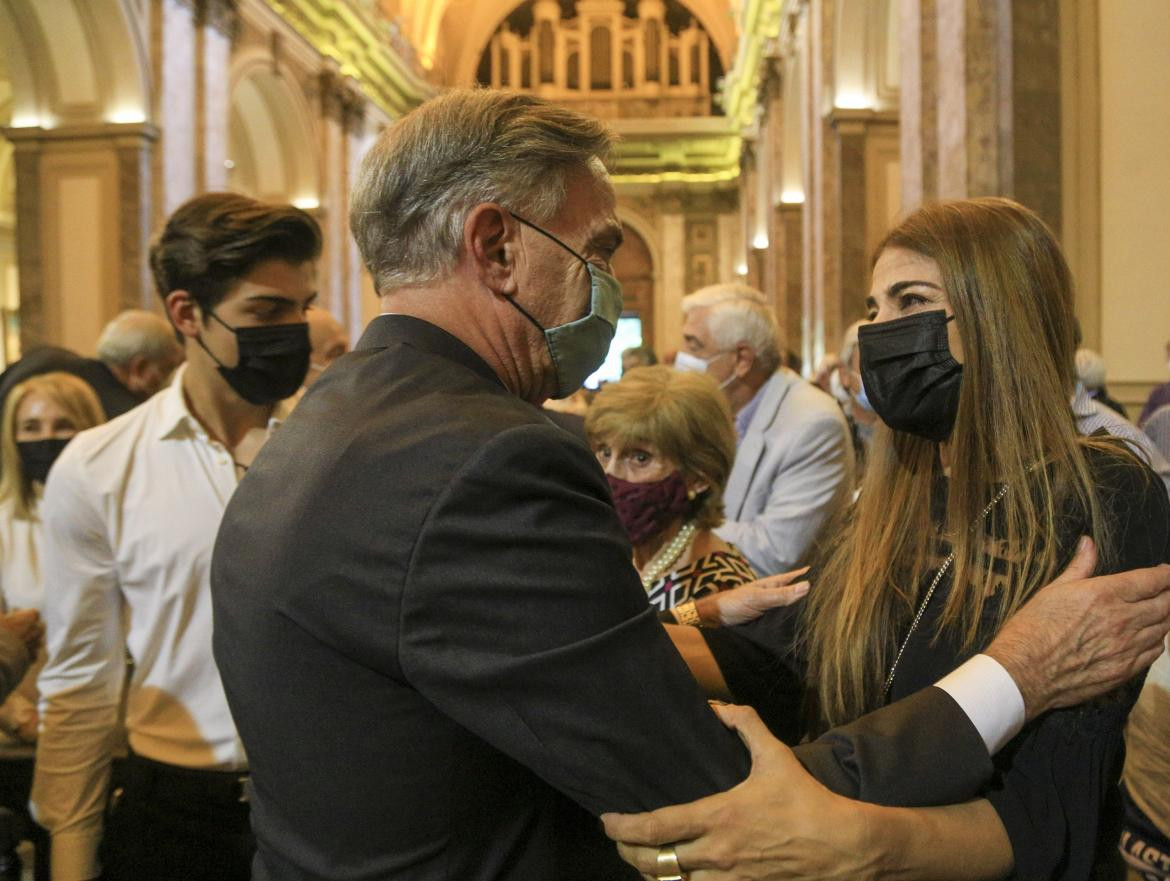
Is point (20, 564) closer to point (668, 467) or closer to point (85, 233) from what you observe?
point (668, 467)

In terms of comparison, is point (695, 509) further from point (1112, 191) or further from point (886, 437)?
point (1112, 191)

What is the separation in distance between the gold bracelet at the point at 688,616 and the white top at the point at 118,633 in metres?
0.98

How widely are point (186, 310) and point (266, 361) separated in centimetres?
24

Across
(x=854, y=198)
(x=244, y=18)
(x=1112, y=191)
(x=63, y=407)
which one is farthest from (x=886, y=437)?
(x=244, y=18)

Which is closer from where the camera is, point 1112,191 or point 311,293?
point 311,293

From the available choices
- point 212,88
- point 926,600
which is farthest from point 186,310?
point 212,88

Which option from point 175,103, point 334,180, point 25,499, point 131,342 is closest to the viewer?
point 25,499

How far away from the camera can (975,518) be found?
176 centimetres

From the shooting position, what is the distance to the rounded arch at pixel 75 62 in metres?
11.9

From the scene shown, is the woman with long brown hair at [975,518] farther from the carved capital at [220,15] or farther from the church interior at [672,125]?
the carved capital at [220,15]

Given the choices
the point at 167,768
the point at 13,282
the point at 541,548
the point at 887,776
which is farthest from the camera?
the point at 13,282

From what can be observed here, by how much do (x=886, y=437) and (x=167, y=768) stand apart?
163 centimetres

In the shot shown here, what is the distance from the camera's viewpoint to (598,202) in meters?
1.54

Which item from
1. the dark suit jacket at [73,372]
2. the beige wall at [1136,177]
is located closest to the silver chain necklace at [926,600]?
the dark suit jacket at [73,372]
